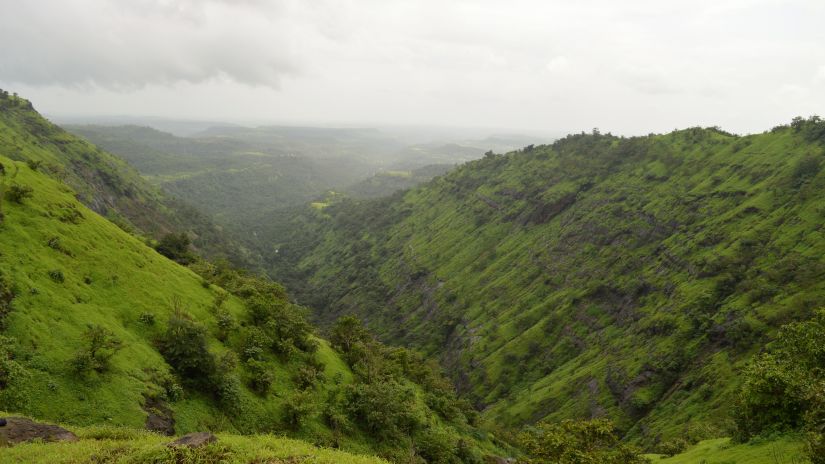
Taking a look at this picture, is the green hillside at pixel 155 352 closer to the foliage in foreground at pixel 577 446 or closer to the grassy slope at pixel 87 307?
the grassy slope at pixel 87 307

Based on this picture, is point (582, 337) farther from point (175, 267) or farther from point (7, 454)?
point (7, 454)

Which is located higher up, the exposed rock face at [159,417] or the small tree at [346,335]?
the exposed rock face at [159,417]

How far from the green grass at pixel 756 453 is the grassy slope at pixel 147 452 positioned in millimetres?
31478

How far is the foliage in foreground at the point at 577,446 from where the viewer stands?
103 ft

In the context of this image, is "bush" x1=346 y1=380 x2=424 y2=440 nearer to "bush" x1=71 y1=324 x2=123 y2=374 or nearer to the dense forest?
the dense forest

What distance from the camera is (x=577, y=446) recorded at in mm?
33500

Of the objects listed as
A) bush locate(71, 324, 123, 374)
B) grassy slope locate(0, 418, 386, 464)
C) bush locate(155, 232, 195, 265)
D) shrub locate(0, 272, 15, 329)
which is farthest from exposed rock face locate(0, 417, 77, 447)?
bush locate(155, 232, 195, 265)

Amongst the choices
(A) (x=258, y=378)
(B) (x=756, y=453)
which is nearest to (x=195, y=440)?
(A) (x=258, y=378)

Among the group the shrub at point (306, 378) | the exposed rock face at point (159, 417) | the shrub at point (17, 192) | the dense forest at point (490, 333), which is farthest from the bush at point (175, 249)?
the exposed rock face at point (159, 417)

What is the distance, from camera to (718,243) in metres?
122

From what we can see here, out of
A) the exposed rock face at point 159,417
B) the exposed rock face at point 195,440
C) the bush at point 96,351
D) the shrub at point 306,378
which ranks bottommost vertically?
the shrub at point 306,378

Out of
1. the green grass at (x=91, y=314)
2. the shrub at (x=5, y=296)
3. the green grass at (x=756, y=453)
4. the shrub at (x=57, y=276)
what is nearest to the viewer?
the green grass at (x=756, y=453)

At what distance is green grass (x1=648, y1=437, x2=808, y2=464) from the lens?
107 feet

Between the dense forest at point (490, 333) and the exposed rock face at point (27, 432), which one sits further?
the dense forest at point (490, 333)
